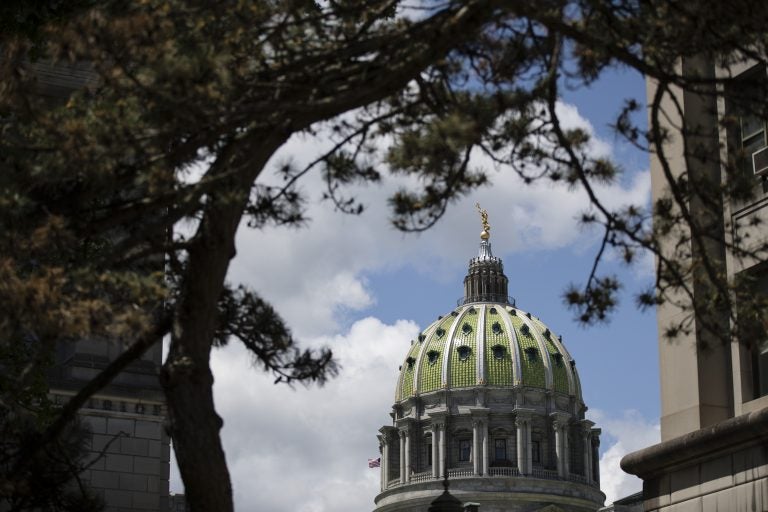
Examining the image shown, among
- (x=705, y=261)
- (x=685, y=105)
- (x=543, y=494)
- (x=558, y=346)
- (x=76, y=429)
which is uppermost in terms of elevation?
(x=558, y=346)

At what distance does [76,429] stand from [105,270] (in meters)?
3.08

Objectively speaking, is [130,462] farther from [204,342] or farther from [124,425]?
[204,342]

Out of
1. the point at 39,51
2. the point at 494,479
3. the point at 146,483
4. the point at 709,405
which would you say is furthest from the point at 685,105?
the point at 494,479

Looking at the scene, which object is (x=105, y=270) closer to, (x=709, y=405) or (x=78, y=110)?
(x=78, y=110)

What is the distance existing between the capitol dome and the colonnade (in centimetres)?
9

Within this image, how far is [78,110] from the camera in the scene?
10328mm

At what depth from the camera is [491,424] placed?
5404 inches

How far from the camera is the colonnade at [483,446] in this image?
135 m

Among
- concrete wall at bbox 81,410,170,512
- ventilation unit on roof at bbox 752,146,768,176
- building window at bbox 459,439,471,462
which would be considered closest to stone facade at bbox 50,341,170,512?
concrete wall at bbox 81,410,170,512

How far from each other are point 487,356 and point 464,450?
9409 millimetres

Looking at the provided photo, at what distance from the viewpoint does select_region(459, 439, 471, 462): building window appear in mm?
136625

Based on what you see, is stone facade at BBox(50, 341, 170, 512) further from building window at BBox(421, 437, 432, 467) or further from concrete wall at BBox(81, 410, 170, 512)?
building window at BBox(421, 437, 432, 467)

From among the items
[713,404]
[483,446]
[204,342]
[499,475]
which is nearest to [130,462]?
[713,404]


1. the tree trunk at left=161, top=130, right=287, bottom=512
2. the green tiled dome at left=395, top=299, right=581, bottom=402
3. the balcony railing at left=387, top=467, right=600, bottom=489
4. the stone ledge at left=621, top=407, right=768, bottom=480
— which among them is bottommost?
the tree trunk at left=161, top=130, right=287, bottom=512
